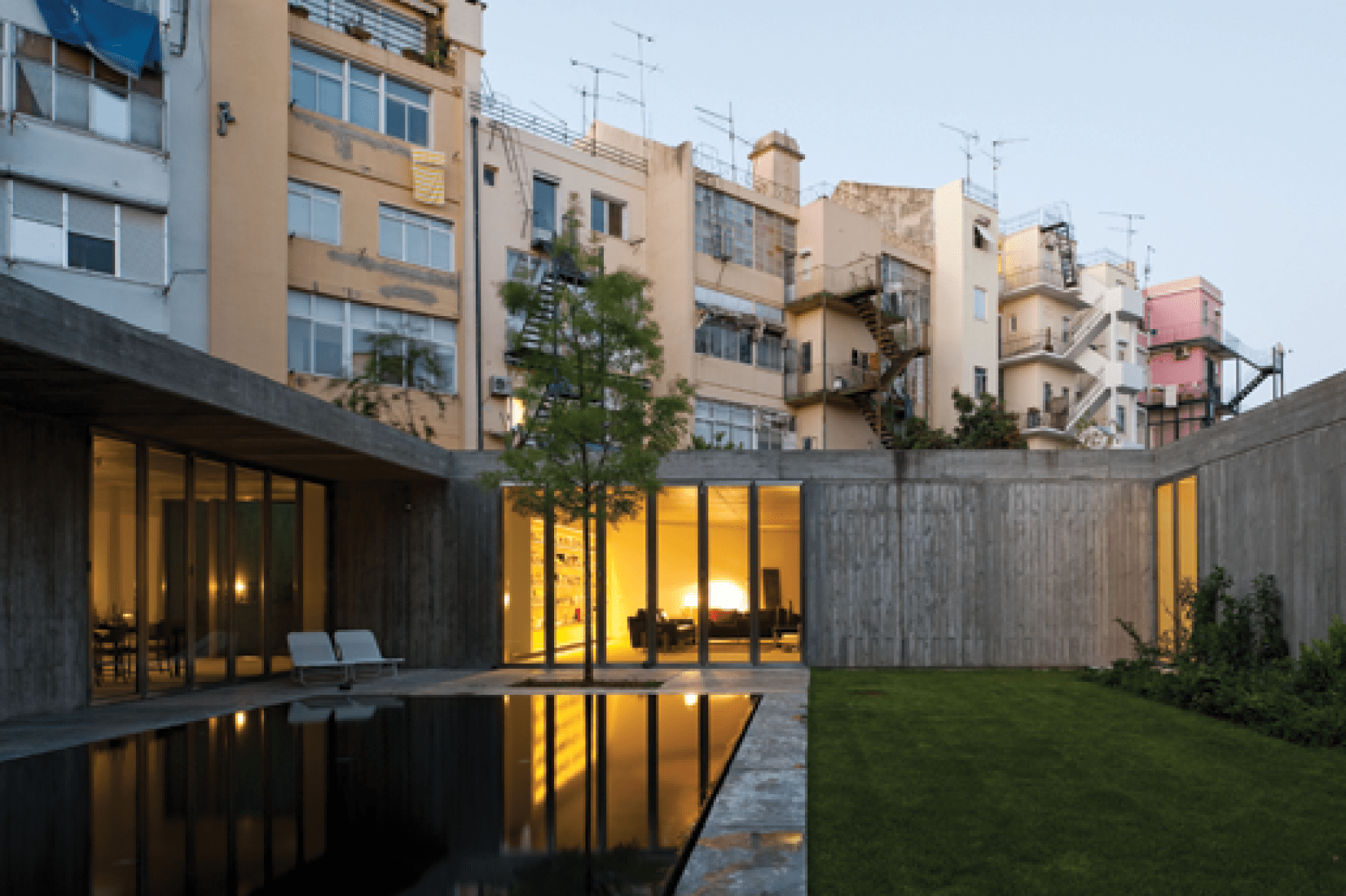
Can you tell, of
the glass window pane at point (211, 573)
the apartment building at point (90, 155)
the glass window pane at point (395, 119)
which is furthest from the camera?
the glass window pane at point (395, 119)

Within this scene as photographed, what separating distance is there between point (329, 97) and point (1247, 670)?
60.7 feet

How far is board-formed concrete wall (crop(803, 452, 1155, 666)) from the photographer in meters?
13.9

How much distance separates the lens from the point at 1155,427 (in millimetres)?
45656

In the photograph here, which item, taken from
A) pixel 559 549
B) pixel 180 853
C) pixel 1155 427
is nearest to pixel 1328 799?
pixel 180 853

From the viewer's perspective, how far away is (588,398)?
12.4m

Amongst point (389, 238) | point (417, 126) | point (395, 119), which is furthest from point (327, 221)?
point (417, 126)

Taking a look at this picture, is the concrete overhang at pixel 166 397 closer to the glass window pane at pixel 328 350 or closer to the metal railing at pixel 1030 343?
the glass window pane at pixel 328 350

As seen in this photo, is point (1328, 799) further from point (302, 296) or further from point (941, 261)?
point (941, 261)

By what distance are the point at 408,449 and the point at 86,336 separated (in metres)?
5.84

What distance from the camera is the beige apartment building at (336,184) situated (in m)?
18.2

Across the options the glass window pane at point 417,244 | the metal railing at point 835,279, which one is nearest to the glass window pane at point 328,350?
the glass window pane at point 417,244

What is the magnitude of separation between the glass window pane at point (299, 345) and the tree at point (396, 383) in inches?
26.3

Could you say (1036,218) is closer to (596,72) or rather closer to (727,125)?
(727,125)

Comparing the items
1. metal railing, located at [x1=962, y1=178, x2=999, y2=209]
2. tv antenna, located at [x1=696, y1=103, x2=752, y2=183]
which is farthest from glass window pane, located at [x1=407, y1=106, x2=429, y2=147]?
metal railing, located at [x1=962, y1=178, x2=999, y2=209]
